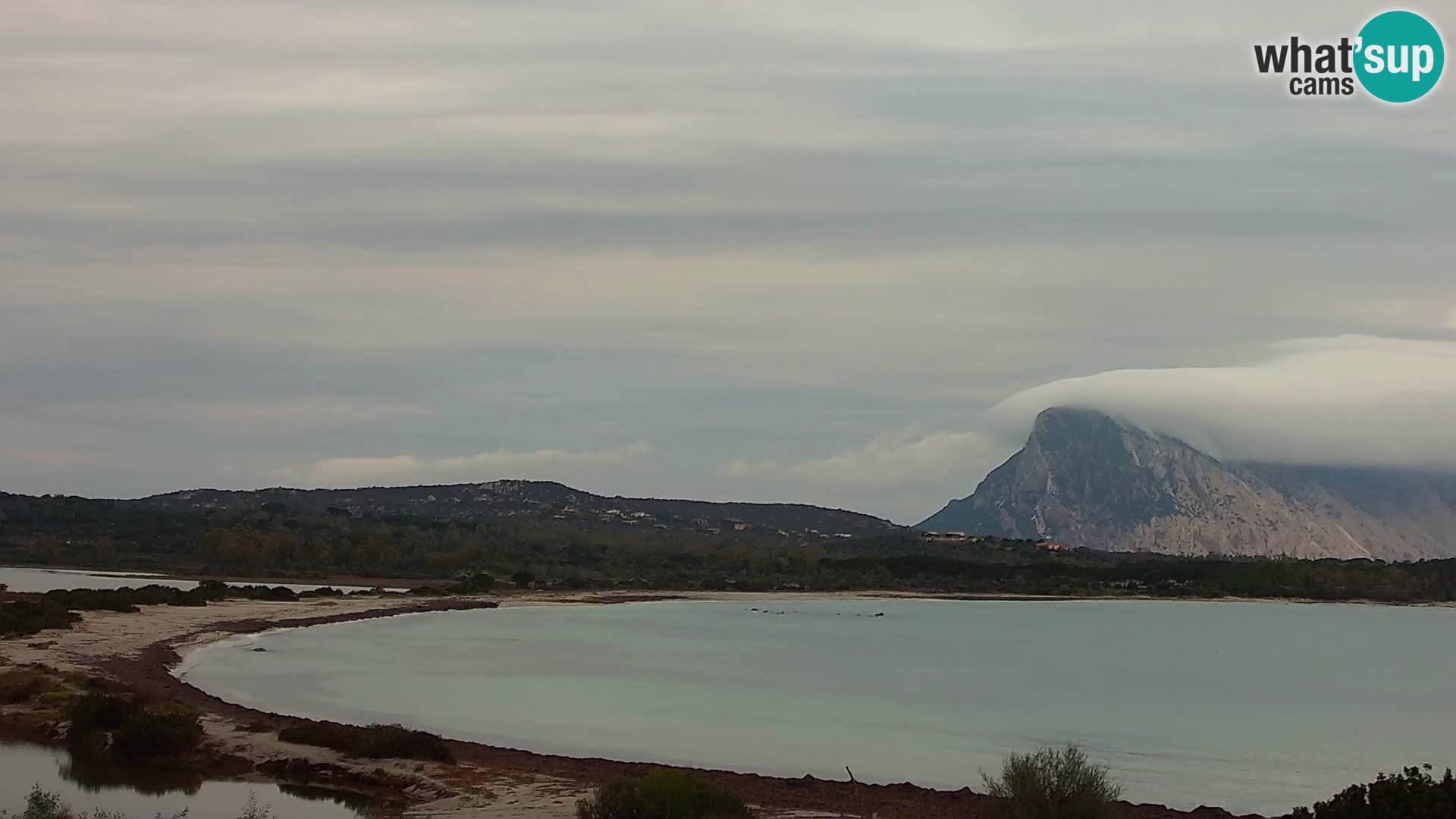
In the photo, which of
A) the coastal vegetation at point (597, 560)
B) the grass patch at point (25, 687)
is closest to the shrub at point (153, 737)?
the grass patch at point (25, 687)

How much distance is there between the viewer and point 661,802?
826 inches

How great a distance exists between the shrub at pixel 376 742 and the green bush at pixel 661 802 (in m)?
6.28

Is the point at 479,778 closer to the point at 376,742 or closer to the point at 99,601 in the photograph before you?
the point at 376,742

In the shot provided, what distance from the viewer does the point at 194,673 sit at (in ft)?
147

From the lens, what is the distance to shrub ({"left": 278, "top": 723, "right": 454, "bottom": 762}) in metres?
27.6

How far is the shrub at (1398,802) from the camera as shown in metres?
18.1

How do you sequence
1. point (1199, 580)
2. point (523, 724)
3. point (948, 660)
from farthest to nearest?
point (1199, 580) → point (948, 660) → point (523, 724)

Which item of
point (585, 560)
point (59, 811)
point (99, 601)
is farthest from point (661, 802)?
point (585, 560)

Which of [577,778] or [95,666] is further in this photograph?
[95,666]

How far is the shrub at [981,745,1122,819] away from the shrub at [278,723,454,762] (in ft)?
33.5

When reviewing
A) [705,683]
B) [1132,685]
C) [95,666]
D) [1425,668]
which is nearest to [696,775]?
[95,666]

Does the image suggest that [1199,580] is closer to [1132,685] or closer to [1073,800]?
[1132,685]

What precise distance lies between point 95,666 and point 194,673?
4.58m

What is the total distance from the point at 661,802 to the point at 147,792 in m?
8.50
